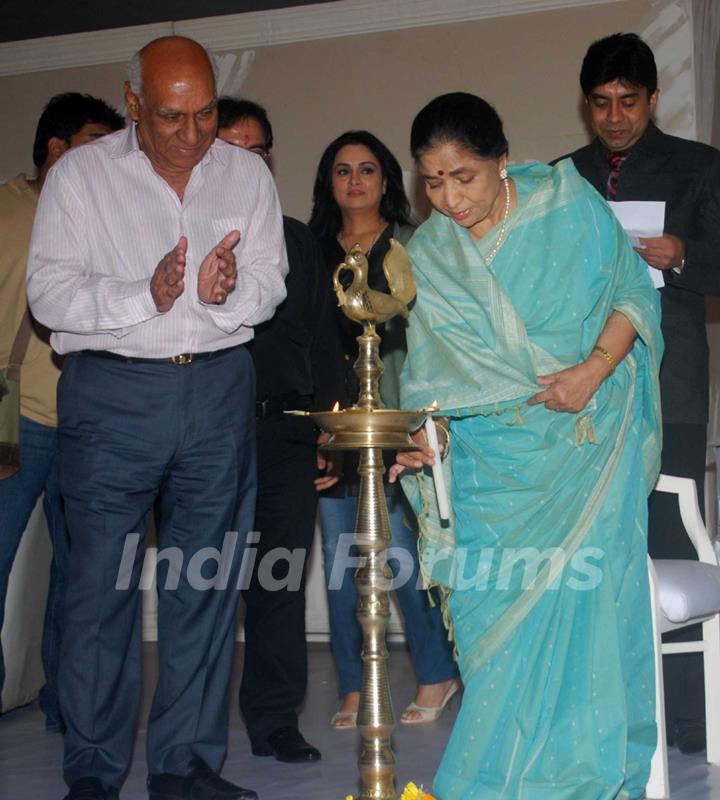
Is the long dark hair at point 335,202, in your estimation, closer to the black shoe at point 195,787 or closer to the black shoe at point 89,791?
the black shoe at point 195,787

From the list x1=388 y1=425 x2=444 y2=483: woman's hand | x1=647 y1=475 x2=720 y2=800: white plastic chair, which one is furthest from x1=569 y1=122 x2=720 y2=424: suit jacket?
x1=388 y1=425 x2=444 y2=483: woman's hand

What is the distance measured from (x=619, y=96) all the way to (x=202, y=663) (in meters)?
2.10

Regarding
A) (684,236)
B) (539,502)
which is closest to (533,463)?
(539,502)

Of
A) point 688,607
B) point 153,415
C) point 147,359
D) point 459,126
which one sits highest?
point 459,126

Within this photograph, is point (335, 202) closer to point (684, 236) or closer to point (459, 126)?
point (684, 236)

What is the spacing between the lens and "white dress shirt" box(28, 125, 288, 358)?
289cm

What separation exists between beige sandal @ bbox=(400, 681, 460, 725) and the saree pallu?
118 centimetres

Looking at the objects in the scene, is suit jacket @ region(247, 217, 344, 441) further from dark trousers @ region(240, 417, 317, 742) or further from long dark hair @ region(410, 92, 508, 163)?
long dark hair @ region(410, 92, 508, 163)

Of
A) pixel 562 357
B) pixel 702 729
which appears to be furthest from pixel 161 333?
pixel 702 729

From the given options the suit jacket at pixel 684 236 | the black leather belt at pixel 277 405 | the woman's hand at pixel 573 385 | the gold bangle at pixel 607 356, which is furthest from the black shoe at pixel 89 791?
the suit jacket at pixel 684 236

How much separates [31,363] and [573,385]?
6.05 feet

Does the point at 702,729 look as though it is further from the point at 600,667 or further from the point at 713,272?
the point at 713,272

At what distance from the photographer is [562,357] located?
9.49 feet

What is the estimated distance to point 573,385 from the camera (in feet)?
9.34
